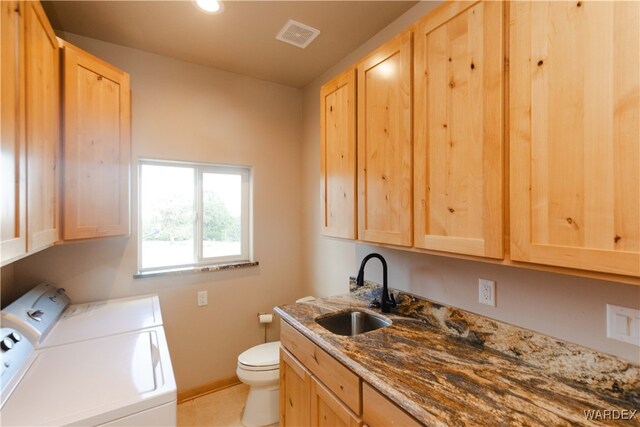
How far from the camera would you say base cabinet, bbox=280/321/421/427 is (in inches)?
41.1

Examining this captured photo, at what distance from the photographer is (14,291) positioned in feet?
5.78

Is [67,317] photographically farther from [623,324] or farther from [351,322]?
[623,324]

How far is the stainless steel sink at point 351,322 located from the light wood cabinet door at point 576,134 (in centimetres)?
102

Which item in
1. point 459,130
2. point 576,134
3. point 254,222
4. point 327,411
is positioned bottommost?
point 327,411

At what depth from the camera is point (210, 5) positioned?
167 cm

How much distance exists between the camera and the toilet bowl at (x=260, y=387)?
6.56 feet

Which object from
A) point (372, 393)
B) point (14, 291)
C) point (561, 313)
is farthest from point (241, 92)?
point (561, 313)

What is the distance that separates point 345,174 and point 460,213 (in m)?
0.79

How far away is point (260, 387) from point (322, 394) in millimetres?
940

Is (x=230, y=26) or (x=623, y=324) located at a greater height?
(x=230, y=26)

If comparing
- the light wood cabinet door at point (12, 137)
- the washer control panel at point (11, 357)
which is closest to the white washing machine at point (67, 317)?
the washer control panel at point (11, 357)

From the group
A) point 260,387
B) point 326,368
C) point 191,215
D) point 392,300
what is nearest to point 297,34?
point 191,215

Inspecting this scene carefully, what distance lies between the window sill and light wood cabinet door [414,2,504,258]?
179 centimetres

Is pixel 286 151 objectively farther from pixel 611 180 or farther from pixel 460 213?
pixel 611 180
